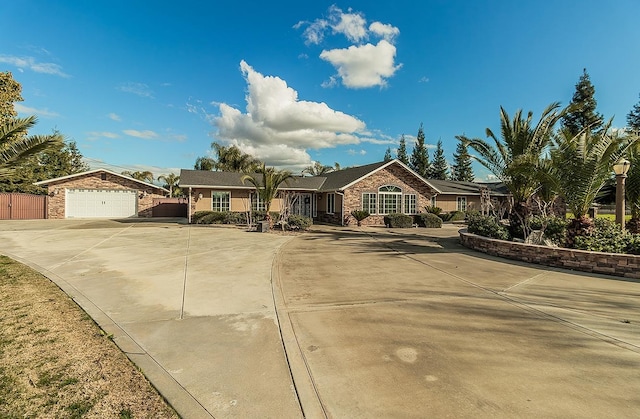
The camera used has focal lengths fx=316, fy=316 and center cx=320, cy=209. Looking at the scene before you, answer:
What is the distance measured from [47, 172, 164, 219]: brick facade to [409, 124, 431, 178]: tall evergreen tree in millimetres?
42131

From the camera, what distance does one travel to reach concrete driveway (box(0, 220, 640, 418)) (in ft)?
9.83

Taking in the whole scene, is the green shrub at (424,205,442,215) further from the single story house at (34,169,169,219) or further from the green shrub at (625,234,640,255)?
the single story house at (34,169,169,219)

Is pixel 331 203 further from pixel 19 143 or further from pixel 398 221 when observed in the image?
pixel 19 143

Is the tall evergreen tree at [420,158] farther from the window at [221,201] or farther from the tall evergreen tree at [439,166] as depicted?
the window at [221,201]

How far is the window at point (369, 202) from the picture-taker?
23312 mm

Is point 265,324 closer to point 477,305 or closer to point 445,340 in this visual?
point 445,340

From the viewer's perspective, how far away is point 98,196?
26562 millimetres

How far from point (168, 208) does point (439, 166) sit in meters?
46.2

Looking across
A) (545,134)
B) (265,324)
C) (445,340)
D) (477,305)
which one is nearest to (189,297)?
(265,324)

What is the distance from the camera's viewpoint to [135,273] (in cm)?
789

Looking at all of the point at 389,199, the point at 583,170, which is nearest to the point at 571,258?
the point at 583,170

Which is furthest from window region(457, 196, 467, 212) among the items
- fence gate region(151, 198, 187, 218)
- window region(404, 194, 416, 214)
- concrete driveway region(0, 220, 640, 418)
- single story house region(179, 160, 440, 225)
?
fence gate region(151, 198, 187, 218)

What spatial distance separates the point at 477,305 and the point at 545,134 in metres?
10.1

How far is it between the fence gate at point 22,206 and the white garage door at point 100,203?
6.13 ft
